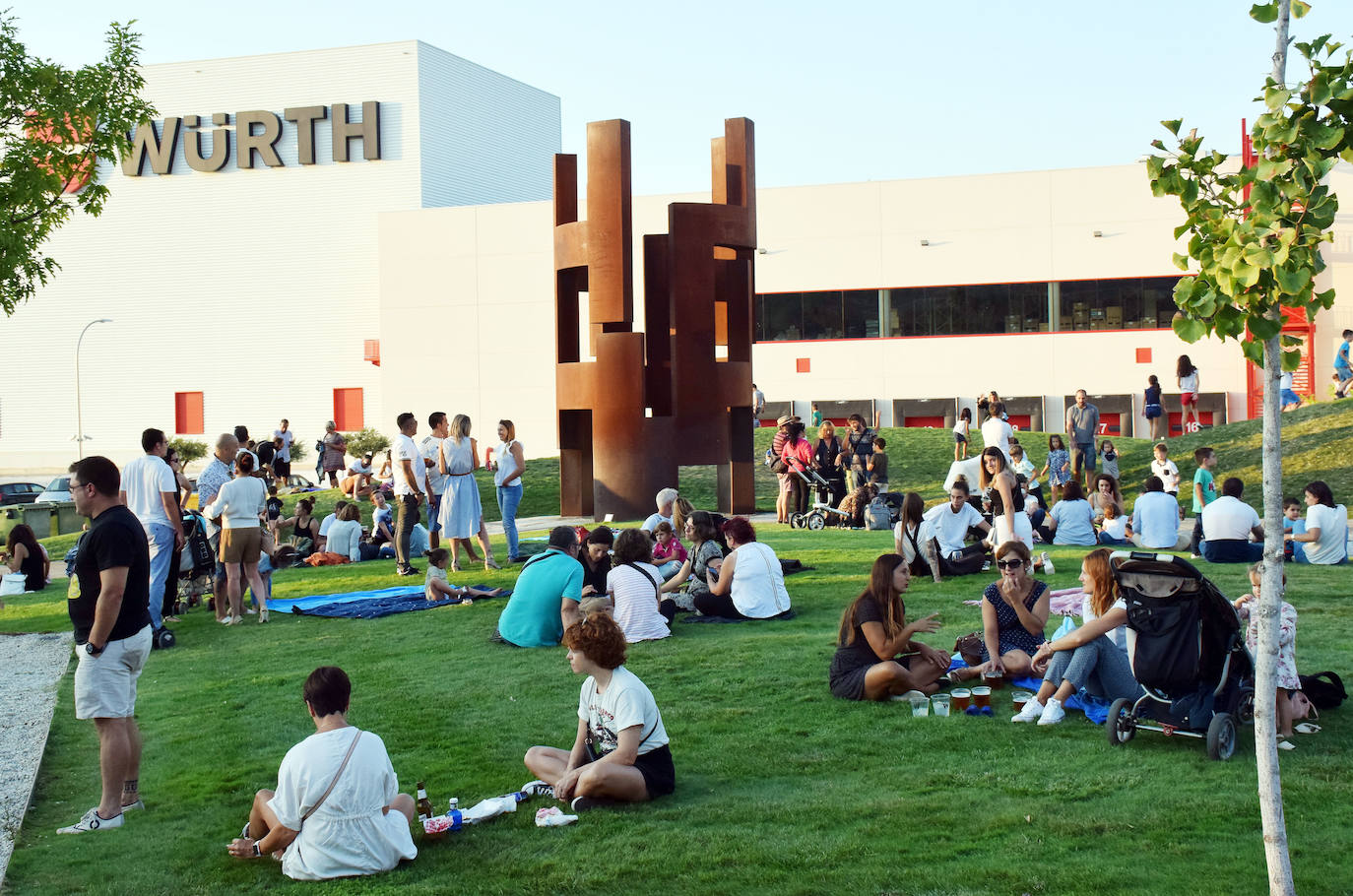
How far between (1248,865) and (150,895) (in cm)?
465

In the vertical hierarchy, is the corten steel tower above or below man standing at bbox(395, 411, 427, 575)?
above

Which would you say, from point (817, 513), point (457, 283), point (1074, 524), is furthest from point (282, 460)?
point (1074, 524)

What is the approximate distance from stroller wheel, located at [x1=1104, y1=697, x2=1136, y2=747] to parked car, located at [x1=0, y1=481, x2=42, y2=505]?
3674 cm

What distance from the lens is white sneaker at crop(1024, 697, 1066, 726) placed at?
291 inches

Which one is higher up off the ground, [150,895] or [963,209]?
[963,209]

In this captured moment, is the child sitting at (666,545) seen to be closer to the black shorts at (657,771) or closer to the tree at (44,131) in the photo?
the black shorts at (657,771)

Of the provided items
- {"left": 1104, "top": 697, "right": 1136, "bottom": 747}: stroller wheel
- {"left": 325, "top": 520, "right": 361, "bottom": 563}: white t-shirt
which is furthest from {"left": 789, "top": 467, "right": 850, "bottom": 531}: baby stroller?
{"left": 1104, "top": 697, "right": 1136, "bottom": 747}: stroller wheel

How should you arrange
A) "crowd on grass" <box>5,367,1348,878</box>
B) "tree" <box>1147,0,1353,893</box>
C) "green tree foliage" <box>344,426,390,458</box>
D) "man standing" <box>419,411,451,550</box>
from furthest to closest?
"green tree foliage" <box>344,426,390,458</box>
"man standing" <box>419,411,451,550</box>
"crowd on grass" <box>5,367,1348,878</box>
"tree" <box>1147,0,1353,893</box>

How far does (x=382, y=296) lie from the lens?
41312 mm

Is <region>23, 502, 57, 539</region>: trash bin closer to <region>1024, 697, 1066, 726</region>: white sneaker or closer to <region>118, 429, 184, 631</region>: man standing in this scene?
<region>118, 429, 184, 631</region>: man standing

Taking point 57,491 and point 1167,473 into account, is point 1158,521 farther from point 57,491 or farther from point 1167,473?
point 57,491

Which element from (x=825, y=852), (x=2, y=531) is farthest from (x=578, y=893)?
(x=2, y=531)

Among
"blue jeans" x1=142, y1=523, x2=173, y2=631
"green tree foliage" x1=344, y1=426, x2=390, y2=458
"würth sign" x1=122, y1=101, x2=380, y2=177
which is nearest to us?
"blue jeans" x1=142, y1=523, x2=173, y2=631

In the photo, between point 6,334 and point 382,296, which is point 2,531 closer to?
point 382,296
